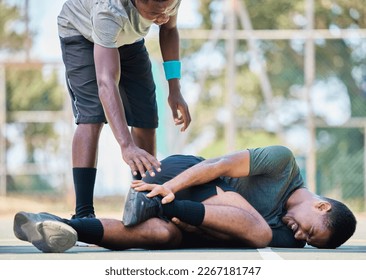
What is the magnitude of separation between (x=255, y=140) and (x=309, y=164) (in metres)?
1.63

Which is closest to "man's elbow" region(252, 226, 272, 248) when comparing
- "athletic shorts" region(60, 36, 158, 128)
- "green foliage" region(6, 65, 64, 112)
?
"athletic shorts" region(60, 36, 158, 128)

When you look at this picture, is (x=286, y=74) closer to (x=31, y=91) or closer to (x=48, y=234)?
(x=31, y=91)

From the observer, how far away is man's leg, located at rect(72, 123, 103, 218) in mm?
5441

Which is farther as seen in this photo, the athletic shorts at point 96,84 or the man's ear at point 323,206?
the athletic shorts at point 96,84

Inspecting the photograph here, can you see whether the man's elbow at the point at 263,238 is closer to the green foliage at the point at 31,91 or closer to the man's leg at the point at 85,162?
the man's leg at the point at 85,162

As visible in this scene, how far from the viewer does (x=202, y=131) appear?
14.5 m

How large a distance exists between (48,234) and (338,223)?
1.43 meters

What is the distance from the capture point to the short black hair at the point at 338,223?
4.88 m

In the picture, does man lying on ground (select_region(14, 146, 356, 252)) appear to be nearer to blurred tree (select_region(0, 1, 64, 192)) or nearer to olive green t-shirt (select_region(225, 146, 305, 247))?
olive green t-shirt (select_region(225, 146, 305, 247))

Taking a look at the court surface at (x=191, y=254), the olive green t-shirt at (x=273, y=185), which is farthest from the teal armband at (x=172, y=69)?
the court surface at (x=191, y=254)

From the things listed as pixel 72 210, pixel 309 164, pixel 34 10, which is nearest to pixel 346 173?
pixel 309 164

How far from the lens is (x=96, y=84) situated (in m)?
5.62

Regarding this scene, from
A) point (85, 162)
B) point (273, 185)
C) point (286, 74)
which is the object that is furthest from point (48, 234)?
Result: point (286, 74)

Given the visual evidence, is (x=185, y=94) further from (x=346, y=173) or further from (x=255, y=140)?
(x=346, y=173)
